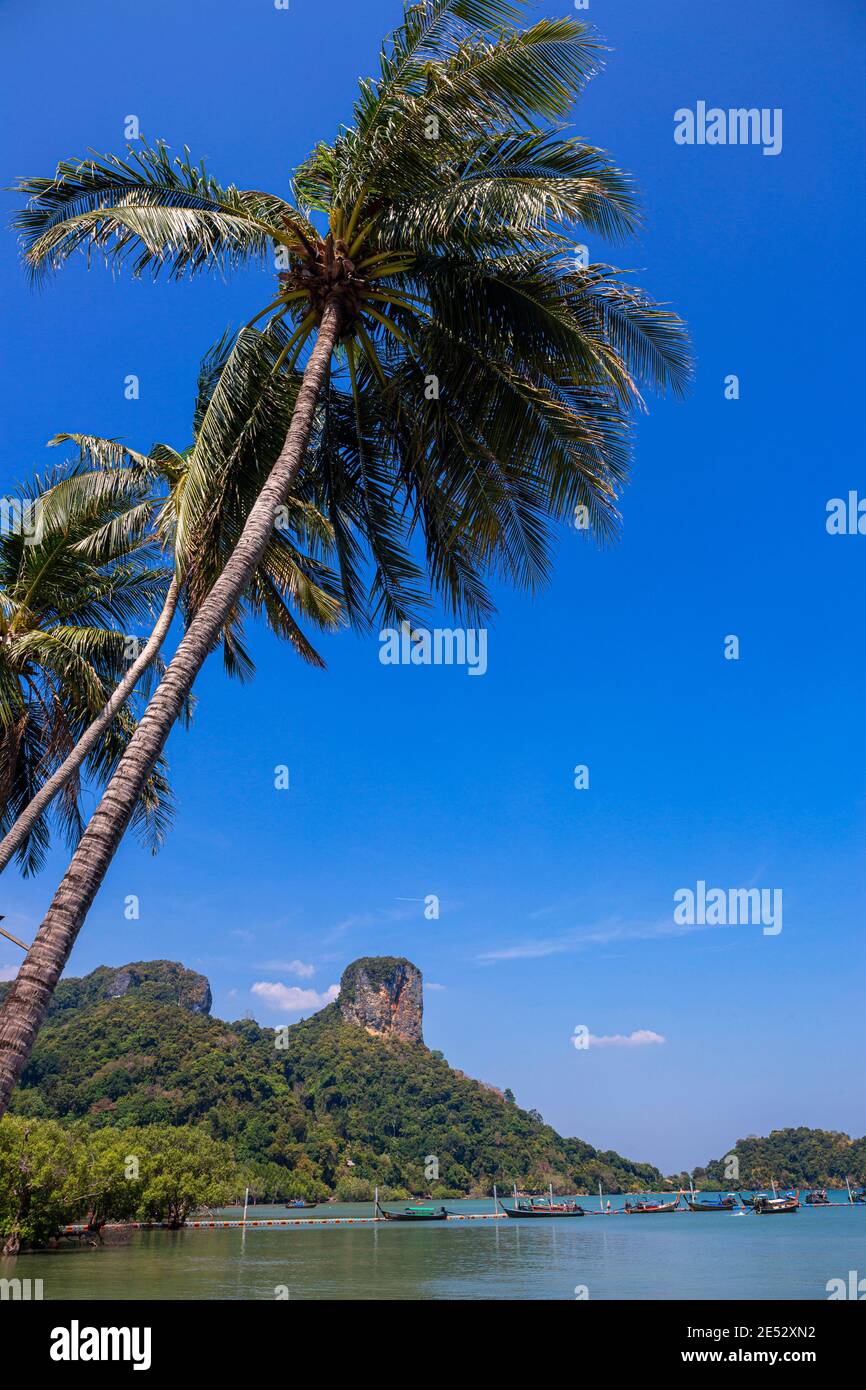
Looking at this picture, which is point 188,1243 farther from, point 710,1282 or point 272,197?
point 272,197

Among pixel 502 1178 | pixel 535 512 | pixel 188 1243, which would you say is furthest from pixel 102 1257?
pixel 502 1178

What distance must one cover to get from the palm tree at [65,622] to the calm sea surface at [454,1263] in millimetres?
17219

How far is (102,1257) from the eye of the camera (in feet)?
142

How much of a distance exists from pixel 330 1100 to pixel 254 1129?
1987cm

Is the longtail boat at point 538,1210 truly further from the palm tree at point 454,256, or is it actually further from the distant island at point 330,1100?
the palm tree at point 454,256

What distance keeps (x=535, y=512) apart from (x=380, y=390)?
2.12m

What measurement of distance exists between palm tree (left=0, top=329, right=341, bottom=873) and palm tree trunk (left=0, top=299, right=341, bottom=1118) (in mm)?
785

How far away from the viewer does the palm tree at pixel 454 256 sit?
8.39 m

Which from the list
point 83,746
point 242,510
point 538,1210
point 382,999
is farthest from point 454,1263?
point 382,999

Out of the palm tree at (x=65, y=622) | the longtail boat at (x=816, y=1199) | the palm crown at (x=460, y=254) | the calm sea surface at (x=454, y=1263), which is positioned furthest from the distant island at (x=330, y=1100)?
the palm crown at (x=460, y=254)

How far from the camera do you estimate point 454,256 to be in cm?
916

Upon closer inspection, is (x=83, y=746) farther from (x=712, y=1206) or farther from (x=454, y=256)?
(x=712, y=1206)

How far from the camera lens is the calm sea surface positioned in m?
34.9
